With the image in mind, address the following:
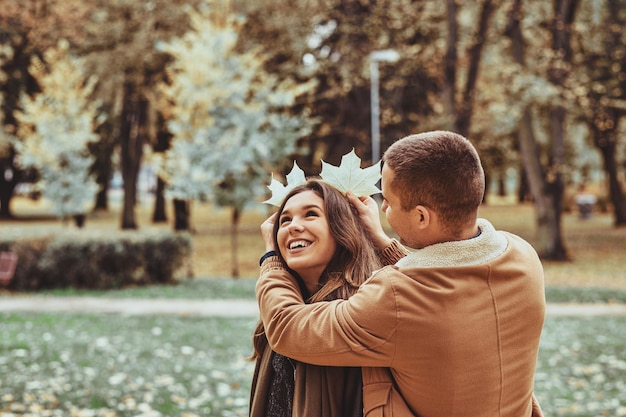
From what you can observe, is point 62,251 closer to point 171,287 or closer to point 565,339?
point 171,287

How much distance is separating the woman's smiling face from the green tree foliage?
22100 millimetres

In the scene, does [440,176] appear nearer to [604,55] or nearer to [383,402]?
[383,402]

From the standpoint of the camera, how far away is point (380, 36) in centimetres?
2327

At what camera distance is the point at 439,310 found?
6.33ft

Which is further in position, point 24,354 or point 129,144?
point 129,144

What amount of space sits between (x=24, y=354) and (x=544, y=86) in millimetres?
16452

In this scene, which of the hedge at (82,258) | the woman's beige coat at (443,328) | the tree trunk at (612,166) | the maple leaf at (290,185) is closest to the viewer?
the woman's beige coat at (443,328)

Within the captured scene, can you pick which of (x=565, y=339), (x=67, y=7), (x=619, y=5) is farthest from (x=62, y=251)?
(x=619, y=5)

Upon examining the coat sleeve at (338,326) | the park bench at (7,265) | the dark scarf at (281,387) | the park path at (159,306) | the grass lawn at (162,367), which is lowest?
the park path at (159,306)

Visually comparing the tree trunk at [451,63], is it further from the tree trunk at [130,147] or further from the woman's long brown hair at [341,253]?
the woman's long brown hair at [341,253]

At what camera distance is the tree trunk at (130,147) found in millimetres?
30750

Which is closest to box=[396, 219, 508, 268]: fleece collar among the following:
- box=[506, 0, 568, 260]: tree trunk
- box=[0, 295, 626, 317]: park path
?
box=[0, 295, 626, 317]: park path

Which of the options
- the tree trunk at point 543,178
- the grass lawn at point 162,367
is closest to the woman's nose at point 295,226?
the grass lawn at point 162,367

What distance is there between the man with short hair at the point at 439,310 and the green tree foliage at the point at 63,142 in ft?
73.9
